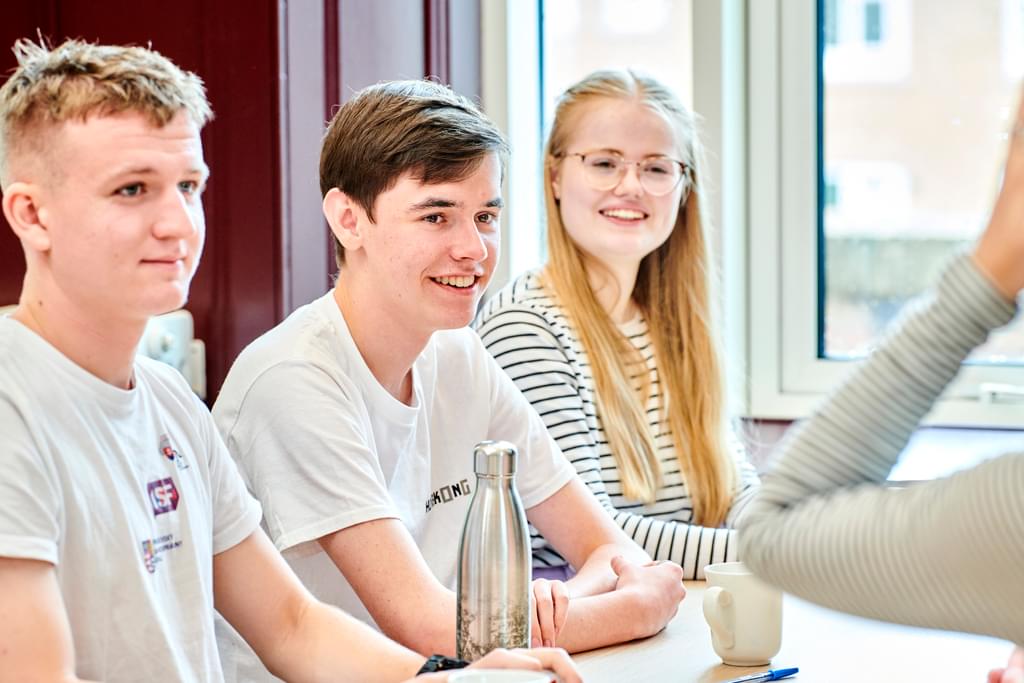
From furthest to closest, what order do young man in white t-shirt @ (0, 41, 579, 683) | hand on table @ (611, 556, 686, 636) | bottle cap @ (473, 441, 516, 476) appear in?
hand on table @ (611, 556, 686, 636), bottle cap @ (473, 441, 516, 476), young man in white t-shirt @ (0, 41, 579, 683)

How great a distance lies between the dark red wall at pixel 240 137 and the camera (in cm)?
210

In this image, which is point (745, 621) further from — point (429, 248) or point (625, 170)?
point (625, 170)

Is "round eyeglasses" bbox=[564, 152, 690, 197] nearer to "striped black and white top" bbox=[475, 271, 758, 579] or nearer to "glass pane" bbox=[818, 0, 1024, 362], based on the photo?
"striped black and white top" bbox=[475, 271, 758, 579]

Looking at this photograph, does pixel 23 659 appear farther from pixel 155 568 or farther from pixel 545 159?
pixel 545 159

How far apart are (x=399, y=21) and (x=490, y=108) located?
38 centimetres

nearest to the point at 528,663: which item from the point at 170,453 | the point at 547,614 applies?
the point at 547,614

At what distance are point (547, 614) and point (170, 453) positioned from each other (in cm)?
43

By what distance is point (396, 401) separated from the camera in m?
1.60

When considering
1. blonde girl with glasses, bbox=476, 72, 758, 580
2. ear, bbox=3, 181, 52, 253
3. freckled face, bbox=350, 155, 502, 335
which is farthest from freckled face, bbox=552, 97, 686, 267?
ear, bbox=3, 181, 52, 253

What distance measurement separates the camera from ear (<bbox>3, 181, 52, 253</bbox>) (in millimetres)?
1083

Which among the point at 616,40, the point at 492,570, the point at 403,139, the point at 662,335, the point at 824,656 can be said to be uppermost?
the point at 616,40

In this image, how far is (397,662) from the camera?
4.20ft

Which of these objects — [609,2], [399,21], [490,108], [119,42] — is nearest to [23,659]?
[119,42]

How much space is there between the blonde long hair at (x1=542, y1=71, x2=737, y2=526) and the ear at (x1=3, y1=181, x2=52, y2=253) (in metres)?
1.15
